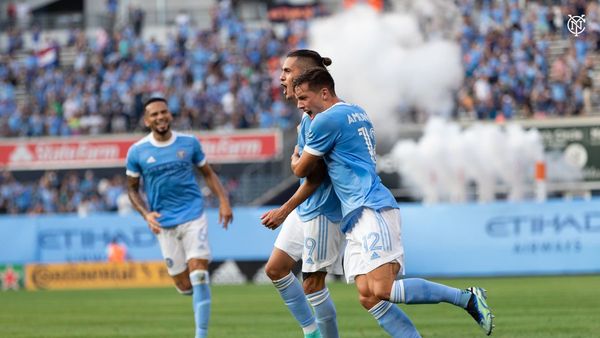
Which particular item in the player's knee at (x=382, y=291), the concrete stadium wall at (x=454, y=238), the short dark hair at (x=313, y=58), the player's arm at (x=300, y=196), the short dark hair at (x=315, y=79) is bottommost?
the concrete stadium wall at (x=454, y=238)

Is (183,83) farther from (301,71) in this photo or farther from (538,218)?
(301,71)

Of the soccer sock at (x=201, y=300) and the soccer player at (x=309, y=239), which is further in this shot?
the soccer sock at (x=201, y=300)

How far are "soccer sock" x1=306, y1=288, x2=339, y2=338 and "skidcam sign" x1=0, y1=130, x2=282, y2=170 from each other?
28260 millimetres

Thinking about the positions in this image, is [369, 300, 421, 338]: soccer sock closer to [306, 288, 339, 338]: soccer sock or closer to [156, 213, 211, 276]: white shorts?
[306, 288, 339, 338]: soccer sock

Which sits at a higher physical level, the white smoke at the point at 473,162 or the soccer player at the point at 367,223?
the soccer player at the point at 367,223

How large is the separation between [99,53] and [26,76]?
2818mm

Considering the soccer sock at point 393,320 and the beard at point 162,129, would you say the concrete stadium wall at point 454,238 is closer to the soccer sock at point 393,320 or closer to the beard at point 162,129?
the beard at point 162,129

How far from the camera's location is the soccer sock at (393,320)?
889cm

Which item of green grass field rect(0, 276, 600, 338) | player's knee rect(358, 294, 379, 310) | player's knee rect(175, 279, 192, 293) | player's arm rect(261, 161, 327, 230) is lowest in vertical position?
green grass field rect(0, 276, 600, 338)

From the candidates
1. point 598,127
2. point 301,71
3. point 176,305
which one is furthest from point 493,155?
point 301,71

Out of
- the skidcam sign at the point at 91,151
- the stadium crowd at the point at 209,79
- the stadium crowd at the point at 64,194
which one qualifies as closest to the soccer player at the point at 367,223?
the stadium crowd at the point at 209,79

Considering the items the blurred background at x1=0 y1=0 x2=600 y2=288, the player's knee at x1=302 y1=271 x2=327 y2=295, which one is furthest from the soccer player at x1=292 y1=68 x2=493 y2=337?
the blurred background at x1=0 y1=0 x2=600 y2=288

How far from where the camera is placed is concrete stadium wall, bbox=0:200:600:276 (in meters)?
26.7

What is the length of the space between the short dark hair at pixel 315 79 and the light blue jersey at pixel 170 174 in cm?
409
